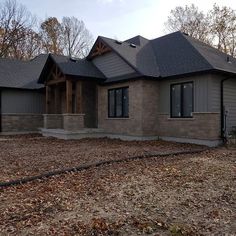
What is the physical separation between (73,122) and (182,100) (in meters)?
5.82

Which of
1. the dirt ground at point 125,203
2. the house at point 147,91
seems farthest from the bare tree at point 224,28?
the dirt ground at point 125,203

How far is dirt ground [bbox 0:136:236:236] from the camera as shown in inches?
162

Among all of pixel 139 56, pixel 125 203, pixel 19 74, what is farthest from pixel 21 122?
pixel 125 203

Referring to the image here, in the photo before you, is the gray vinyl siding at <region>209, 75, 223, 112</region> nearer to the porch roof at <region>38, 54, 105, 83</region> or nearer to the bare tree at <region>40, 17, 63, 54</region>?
the porch roof at <region>38, 54, 105, 83</region>

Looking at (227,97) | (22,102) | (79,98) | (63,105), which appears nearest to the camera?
(227,97)

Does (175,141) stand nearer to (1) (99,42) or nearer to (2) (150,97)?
(2) (150,97)

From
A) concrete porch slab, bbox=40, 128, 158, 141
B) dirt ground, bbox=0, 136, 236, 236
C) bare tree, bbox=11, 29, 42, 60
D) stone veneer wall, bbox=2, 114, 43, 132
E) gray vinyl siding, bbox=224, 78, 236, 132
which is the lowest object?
dirt ground, bbox=0, 136, 236, 236

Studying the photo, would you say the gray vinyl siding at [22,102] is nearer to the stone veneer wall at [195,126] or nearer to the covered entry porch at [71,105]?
the covered entry porch at [71,105]

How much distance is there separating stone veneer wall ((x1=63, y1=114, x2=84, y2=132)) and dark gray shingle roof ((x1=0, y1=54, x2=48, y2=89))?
558 cm

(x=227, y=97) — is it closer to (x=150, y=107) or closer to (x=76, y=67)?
(x=150, y=107)

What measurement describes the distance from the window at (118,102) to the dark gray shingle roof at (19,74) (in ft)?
20.4

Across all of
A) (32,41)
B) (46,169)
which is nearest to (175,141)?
(46,169)

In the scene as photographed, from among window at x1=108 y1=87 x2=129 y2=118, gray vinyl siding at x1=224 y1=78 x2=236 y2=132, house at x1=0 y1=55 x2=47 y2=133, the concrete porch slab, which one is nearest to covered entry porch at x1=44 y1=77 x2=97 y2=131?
the concrete porch slab

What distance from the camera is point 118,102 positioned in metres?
16.4
